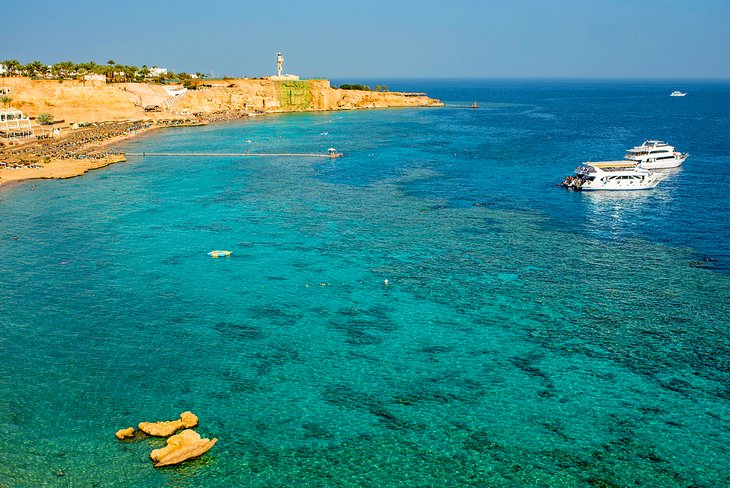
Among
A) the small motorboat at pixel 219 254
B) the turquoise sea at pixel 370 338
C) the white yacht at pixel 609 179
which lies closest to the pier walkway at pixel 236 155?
the turquoise sea at pixel 370 338

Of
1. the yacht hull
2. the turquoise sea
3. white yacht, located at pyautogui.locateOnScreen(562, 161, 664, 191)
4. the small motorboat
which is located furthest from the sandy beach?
the yacht hull

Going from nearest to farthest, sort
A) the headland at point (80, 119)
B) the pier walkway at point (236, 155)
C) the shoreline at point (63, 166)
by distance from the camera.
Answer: the shoreline at point (63, 166) < the headland at point (80, 119) < the pier walkway at point (236, 155)

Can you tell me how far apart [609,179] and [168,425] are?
7365 cm

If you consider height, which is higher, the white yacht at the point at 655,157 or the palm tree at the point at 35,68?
the palm tree at the point at 35,68

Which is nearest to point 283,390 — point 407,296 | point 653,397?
point 407,296

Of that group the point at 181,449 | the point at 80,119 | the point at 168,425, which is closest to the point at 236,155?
the point at 80,119

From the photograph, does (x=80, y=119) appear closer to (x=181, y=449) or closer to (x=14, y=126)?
(x=14, y=126)

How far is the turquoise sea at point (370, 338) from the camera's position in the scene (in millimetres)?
25750

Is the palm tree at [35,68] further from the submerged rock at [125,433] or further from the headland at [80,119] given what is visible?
the submerged rock at [125,433]

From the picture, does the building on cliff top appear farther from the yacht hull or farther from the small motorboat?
the yacht hull

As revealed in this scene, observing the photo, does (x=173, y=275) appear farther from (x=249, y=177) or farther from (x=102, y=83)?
(x=102, y=83)

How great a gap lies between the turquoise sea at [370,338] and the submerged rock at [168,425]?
3.29 feet

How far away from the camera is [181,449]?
2527 cm

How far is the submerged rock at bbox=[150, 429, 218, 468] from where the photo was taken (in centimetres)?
2480
